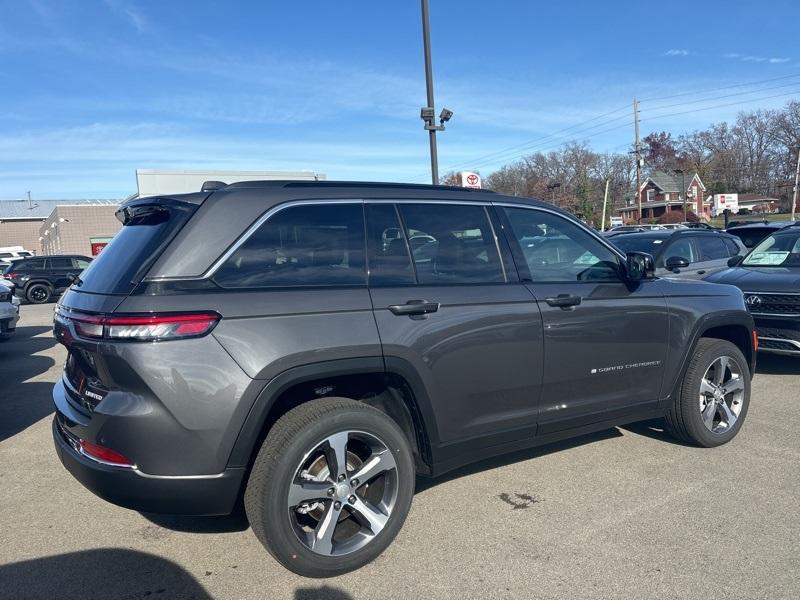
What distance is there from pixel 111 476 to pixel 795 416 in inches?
212

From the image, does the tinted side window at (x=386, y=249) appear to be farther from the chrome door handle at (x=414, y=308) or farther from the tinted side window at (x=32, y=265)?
the tinted side window at (x=32, y=265)

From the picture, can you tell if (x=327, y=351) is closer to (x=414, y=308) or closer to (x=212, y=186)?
(x=414, y=308)

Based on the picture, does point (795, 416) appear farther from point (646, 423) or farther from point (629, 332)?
point (629, 332)

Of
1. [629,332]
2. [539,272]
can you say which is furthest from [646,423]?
[539,272]

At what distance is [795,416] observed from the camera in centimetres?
546

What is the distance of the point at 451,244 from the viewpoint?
3686 millimetres

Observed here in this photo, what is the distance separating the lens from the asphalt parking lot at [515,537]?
118 inches

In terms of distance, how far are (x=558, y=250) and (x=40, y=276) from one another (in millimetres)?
21967

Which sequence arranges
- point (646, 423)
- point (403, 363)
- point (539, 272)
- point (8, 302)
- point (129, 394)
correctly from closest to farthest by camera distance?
point (129, 394) → point (403, 363) → point (539, 272) → point (646, 423) → point (8, 302)

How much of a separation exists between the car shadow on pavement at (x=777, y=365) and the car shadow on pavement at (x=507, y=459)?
318cm

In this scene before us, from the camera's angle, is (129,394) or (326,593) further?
(326,593)

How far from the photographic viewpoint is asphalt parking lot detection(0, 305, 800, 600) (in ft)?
9.84

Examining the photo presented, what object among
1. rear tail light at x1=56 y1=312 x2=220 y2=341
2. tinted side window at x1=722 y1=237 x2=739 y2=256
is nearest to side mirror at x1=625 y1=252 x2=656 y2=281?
rear tail light at x1=56 y1=312 x2=220 y2=341

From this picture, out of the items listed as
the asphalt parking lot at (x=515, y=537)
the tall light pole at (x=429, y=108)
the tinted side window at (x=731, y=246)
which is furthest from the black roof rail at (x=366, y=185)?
the tall light pole at (x=429, y=108)
